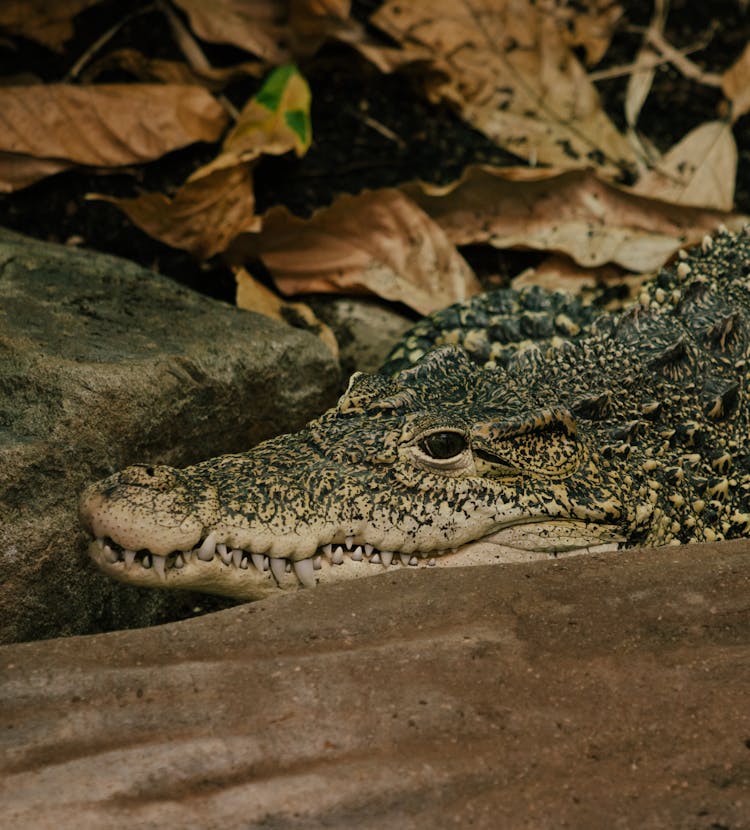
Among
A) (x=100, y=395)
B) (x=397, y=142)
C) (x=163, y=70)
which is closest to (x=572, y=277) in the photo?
(x=397, y=142)

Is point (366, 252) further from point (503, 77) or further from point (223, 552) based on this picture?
point (223, 552)

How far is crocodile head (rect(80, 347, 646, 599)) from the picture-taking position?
278 cm

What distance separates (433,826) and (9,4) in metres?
4.55

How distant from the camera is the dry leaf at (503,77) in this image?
558 centimetres

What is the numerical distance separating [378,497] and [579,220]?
2.45 metres

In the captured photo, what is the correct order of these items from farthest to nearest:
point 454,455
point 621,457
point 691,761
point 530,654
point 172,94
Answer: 1. point 172,94
2. point 621,457
3. point 454,455
4. point 530,654
5. point 691,761

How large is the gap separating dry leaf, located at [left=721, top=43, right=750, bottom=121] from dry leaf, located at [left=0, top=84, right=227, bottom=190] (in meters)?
2.80

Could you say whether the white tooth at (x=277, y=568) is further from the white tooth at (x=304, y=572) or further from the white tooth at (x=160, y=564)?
the white tooth at (x=160, y=564)

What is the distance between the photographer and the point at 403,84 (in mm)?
5801

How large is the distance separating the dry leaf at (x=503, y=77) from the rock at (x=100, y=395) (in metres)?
2.17

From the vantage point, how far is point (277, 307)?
185 inches

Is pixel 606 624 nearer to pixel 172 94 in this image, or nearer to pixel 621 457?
pixel 621 457

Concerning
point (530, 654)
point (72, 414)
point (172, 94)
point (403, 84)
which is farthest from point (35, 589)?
point (403, 84)

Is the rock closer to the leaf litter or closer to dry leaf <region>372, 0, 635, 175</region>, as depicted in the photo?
the leaf litter
